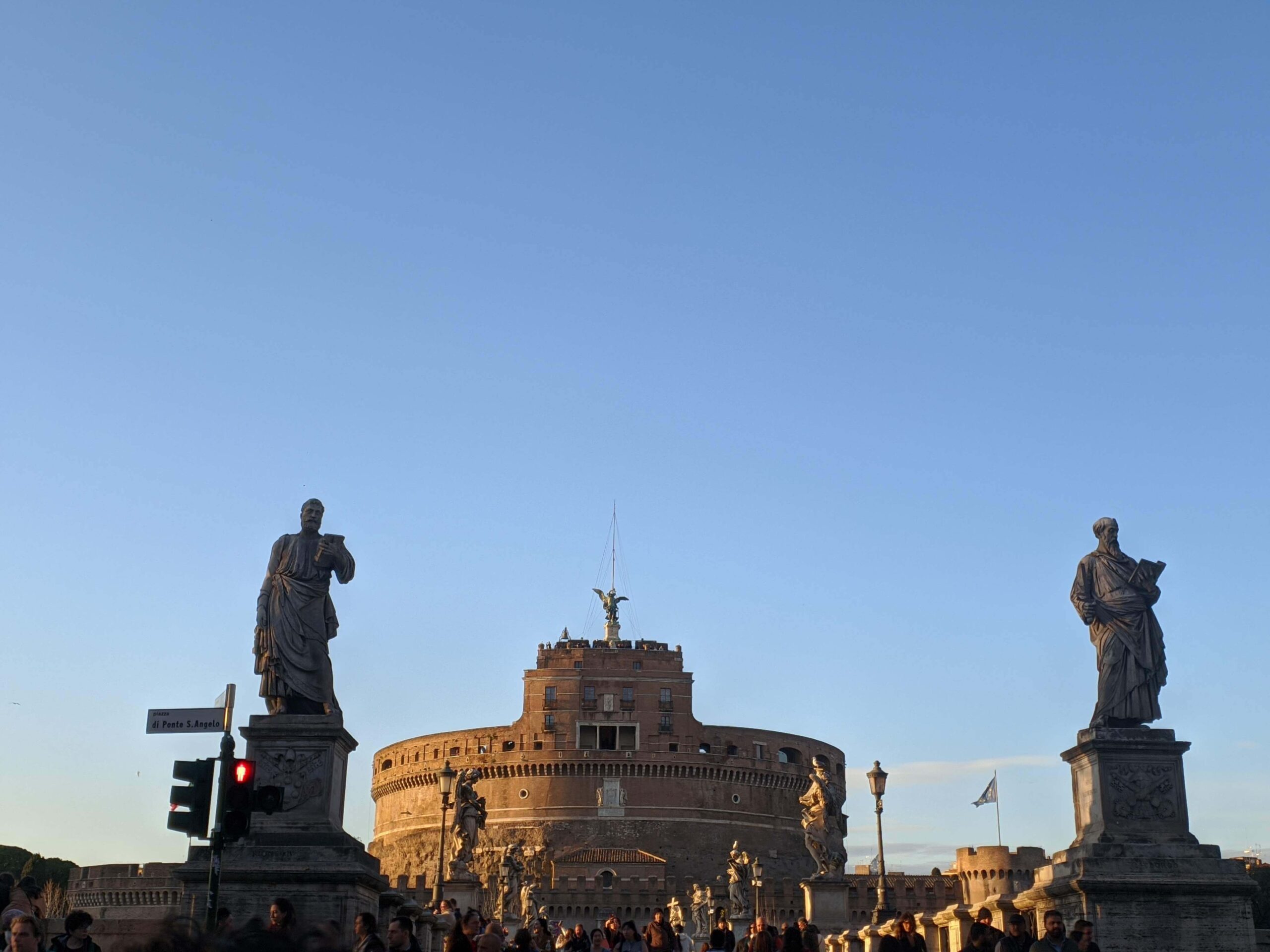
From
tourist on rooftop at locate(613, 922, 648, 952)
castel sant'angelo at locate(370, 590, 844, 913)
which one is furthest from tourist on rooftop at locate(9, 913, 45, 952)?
castel sant'angelo at locate(370, 590, 844, 913)

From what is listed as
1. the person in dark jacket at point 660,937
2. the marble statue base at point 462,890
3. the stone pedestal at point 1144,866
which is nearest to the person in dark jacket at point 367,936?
the person in dark jacket at point 660,937

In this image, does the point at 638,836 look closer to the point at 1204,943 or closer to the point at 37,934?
the point at 1204,943

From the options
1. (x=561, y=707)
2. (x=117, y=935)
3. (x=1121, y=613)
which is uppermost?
(x=561, y=707)

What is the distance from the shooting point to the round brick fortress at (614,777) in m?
100

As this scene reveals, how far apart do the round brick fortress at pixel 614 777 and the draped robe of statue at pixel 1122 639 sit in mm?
83800

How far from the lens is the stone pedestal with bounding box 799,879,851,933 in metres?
32.0

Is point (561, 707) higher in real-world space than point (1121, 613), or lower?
Result: higher

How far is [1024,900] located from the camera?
54.6ft

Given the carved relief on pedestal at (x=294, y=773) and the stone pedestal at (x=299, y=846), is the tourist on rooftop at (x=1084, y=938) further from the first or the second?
the carved relief on pedestal at (x=294, y=773)

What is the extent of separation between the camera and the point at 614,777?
10194cm

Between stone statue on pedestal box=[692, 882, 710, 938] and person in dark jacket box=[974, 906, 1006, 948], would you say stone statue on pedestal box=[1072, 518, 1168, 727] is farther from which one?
stone statue on pedestal box=[692, 882, 710, 938]

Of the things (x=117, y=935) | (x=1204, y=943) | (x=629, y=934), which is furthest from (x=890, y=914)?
(x=117, y=935)

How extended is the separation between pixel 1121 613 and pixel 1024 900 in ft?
12.7

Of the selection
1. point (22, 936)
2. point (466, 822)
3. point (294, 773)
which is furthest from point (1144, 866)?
point (466, 822)
